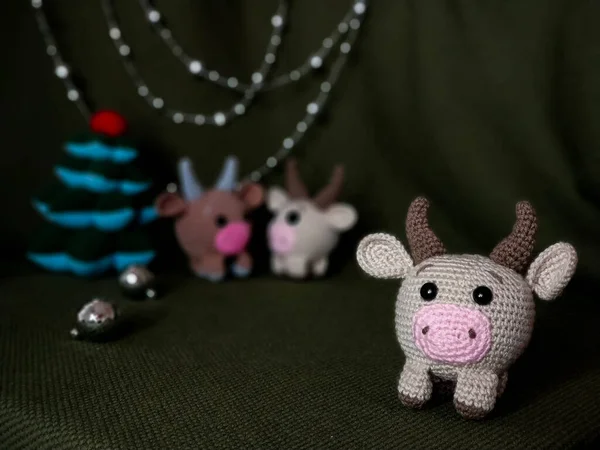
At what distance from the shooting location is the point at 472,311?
0.63m

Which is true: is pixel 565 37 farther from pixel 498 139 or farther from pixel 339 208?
pixel 339 208

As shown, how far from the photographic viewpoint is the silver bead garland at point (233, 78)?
4.24 ft

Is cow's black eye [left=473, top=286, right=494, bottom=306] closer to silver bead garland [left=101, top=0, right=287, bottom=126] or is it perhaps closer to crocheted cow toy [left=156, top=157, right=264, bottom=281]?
crocheted cow toy [left=156, top=157, right=264, bottom=281]

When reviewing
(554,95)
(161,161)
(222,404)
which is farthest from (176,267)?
(554,95)

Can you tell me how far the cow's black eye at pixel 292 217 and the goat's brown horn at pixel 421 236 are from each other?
1.56 feet

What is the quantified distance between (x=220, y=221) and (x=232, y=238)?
37 mm

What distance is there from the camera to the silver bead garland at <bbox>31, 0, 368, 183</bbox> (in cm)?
129

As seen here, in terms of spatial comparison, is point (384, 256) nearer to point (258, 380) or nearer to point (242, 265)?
point (258, 380)

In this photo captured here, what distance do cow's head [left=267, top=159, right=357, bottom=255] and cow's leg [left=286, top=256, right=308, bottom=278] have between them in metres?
0.01

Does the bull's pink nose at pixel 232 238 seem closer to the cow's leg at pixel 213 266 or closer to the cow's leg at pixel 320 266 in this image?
the cow's leg at pixel 213 266

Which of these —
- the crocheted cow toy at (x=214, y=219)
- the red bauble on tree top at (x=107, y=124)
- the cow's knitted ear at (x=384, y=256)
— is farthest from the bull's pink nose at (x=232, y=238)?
the cow's knitted ear at (x=384, y=256)

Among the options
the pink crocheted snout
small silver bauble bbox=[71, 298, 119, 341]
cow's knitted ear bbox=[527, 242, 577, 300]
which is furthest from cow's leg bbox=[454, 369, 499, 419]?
the pink crocheted snout

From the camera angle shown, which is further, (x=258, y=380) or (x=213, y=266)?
(x=213, y=266)

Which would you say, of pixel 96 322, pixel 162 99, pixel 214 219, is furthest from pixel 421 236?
pixel 162 99
